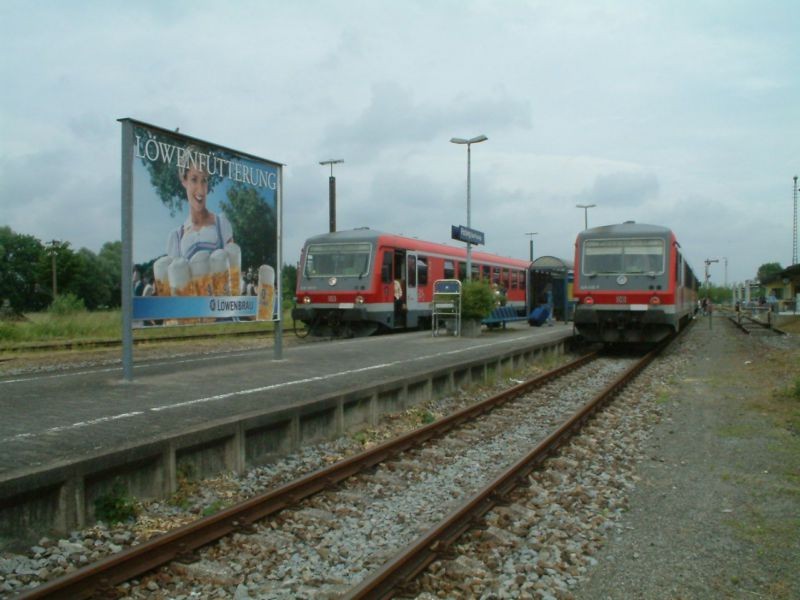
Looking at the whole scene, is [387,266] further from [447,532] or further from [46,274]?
[46,274]

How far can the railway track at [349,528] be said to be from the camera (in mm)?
4254

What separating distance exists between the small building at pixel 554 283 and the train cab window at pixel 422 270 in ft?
30.9

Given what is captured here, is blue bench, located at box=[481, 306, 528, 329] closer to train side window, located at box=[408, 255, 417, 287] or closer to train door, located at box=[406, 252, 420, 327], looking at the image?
train door, located at box=[406, 252, 420, 327]

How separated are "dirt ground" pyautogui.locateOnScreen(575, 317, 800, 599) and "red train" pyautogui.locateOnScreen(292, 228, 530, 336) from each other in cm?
1003

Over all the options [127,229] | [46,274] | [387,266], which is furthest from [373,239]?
[46,274]

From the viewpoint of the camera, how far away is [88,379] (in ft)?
32.4

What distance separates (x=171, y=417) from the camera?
23.2ft

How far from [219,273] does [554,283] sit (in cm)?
2423

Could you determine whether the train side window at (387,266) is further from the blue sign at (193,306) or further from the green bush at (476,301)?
the blue sign at (193,306)

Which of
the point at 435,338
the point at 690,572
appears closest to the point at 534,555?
the point at 690,572

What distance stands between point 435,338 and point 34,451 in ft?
45.5

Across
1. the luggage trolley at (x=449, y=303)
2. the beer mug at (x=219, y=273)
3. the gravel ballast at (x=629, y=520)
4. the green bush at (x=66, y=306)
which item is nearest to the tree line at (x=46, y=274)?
the green bush at (x=66, y=306)

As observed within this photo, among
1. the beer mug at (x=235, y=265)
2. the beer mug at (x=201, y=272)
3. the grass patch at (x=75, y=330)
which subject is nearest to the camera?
the beer mug at (x=201, y=272)

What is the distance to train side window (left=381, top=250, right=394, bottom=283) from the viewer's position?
2031cm
